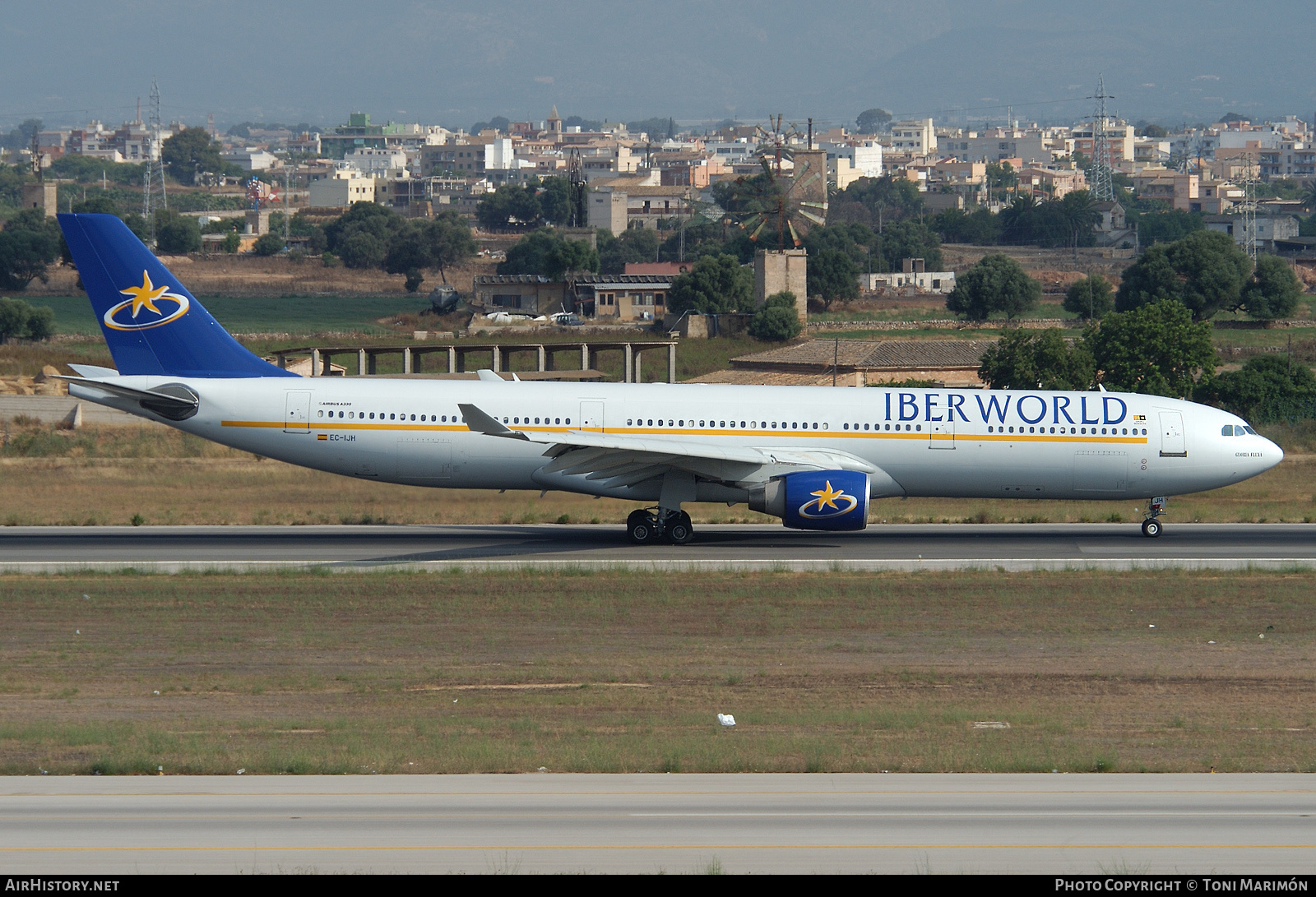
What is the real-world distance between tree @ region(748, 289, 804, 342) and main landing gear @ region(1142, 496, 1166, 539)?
7555 centimetres

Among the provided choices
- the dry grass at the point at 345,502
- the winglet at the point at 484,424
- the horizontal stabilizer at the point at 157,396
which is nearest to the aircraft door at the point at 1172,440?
the dry grass at the point at 345,502

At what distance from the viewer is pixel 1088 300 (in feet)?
417

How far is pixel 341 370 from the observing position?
74188mm

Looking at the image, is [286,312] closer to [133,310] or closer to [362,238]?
[362,238]

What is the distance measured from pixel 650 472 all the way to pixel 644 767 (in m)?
17.7

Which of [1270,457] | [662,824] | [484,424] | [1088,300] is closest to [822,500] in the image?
[484,424]

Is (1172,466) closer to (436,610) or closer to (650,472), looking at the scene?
(650,472)

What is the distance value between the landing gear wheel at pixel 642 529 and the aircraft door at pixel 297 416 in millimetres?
7934

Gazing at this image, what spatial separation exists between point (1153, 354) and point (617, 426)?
45274 millimetres

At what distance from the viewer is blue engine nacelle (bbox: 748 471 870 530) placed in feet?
103

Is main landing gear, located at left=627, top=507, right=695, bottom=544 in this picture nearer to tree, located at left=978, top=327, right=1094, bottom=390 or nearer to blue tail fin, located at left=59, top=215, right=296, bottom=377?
blue tail fin, located at left=59, top=215, right=296, bottom=377

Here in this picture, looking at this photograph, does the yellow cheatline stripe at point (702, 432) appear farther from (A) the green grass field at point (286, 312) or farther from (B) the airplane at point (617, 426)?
(A) the green grass field at point (286, 312)

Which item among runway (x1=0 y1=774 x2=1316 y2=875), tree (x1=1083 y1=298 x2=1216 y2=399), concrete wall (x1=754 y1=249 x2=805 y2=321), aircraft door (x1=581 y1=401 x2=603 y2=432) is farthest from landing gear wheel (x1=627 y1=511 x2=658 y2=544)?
concrete wall (x1=754 y1=249 x2=805 y2=321)

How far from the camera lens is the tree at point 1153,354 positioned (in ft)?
229
